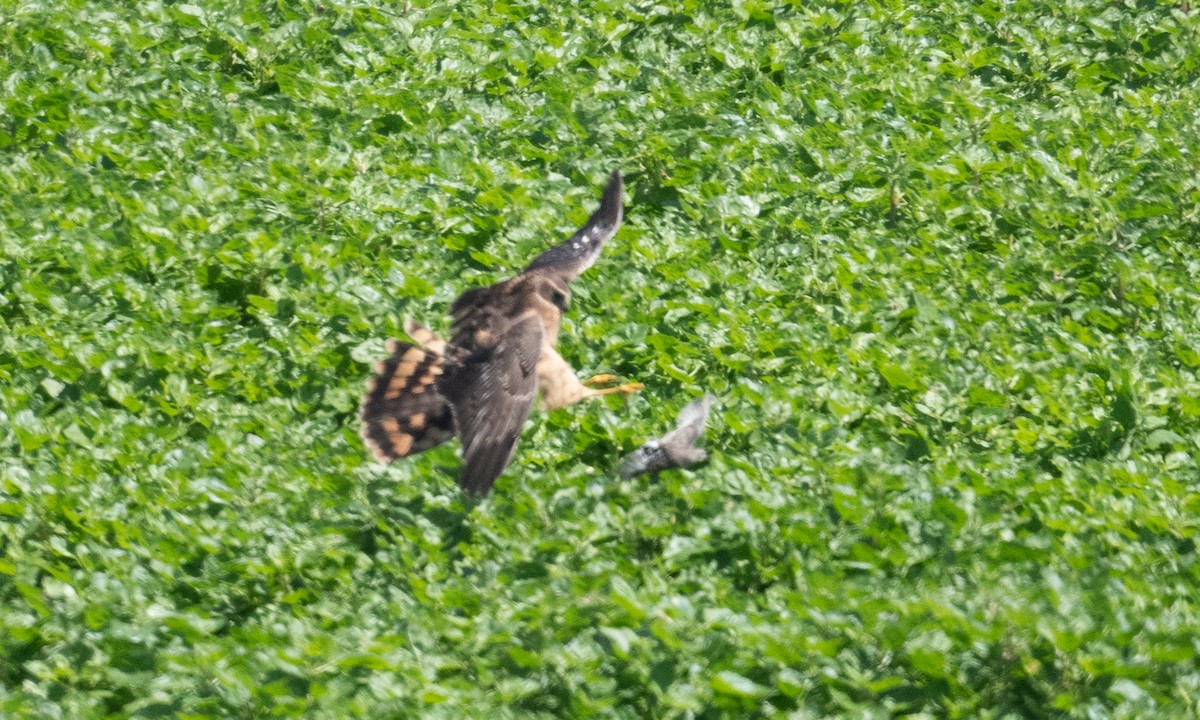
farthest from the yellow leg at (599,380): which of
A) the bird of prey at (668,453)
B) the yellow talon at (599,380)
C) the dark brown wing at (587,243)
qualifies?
the bird of prey at (668,453)

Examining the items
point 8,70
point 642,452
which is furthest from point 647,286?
point 8,70

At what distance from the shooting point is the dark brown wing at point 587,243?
662 cm

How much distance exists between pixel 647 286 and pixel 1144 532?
2.35m

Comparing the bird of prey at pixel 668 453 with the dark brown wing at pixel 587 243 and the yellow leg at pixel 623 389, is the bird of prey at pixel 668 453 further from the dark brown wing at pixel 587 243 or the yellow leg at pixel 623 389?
the dark brown wing at pixel 587 243

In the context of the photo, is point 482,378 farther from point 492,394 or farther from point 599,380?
point 599,380

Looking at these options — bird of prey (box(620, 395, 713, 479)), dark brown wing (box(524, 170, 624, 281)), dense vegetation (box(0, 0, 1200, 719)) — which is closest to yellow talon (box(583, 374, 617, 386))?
dense vegetation (box(0, 0, 1200, 719))

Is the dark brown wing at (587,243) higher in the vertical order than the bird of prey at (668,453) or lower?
higher

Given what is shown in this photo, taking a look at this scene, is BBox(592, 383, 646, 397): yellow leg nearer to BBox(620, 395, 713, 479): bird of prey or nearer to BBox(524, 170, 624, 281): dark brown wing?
BBox(620, 395, 713, 479): bird of prey

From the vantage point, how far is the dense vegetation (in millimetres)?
4852

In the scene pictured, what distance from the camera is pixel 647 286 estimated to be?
22.9ft

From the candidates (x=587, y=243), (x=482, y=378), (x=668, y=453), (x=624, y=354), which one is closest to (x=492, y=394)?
(x=482, y=378)

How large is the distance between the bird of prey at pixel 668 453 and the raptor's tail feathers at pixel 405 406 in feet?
2.20

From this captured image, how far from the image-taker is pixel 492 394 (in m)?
5.75

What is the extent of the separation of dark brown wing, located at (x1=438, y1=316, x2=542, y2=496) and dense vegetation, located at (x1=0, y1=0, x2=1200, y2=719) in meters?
0.17
